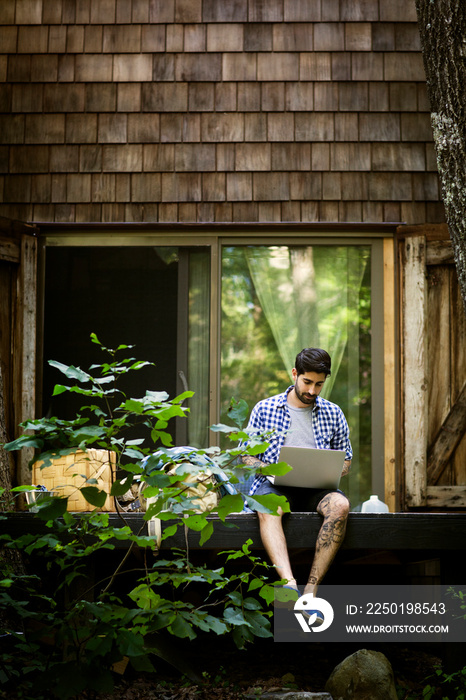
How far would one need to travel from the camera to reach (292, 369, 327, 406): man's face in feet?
12.2

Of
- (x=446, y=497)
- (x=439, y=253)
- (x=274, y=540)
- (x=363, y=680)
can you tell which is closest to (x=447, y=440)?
(x=446, y=497)

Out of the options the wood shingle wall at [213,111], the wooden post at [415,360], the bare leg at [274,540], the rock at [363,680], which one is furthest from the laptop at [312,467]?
the wood shingle wall at [213,111]

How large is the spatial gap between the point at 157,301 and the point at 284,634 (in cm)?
235

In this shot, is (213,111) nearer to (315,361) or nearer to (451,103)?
(315,361)

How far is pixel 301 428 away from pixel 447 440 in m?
1.21

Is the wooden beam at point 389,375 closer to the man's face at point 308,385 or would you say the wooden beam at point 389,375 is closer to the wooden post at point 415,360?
the wooden post at point 415,360

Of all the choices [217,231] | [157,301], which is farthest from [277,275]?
[157,301]

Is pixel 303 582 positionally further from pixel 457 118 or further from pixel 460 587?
pixel 457 118

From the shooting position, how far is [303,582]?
4.46 m

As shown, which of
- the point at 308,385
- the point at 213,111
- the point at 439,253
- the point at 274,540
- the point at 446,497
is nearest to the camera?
the point at 274,540

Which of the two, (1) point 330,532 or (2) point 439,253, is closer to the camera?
(1) point 330,532

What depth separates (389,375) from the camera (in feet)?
15.6

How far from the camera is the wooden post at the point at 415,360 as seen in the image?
450cm
